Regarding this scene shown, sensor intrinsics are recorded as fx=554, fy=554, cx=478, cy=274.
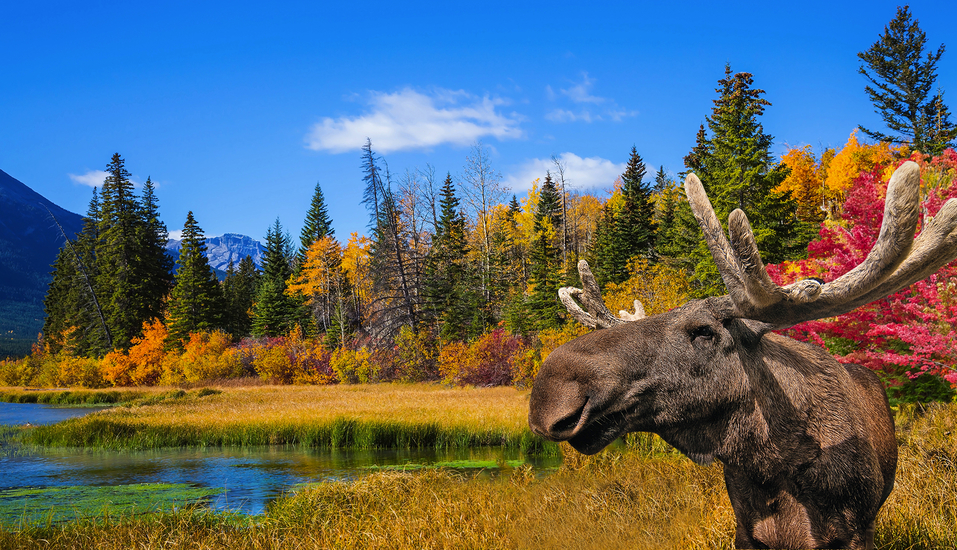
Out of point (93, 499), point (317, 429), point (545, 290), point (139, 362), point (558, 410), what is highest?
point (545, 290)

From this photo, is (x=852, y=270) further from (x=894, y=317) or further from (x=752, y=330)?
(x=894, y=317)

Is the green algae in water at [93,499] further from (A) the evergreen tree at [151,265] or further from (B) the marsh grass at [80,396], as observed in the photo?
(A) the evergreen tree at [151,265]

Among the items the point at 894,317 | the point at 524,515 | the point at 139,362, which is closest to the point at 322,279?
the point at 139,362

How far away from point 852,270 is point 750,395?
0.62 metres

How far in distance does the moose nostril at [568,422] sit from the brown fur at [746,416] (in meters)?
0.09

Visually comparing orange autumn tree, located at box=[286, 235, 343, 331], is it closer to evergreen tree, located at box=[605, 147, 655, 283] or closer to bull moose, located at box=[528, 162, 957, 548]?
evergreen tree, located at box=[605, 147, 655, 283]

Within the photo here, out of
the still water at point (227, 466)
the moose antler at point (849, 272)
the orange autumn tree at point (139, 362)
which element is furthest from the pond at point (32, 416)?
the moose antler at point (849, 272)

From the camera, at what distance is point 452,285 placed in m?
44.9

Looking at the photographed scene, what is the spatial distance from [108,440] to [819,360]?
1852cm

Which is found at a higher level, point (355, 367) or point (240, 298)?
point (240, 298)

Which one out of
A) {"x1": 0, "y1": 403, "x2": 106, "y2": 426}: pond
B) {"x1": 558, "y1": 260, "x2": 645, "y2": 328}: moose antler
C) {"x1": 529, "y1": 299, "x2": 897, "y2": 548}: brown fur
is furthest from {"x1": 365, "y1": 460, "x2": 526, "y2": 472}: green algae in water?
{"x1": 0, "y1": 403, "x2": 106, "y2": 426}: pond

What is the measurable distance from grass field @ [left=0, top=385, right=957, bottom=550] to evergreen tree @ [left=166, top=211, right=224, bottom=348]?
4370 cm

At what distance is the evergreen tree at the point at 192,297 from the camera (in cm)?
4631

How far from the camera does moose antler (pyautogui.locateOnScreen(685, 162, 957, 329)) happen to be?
1912mm
